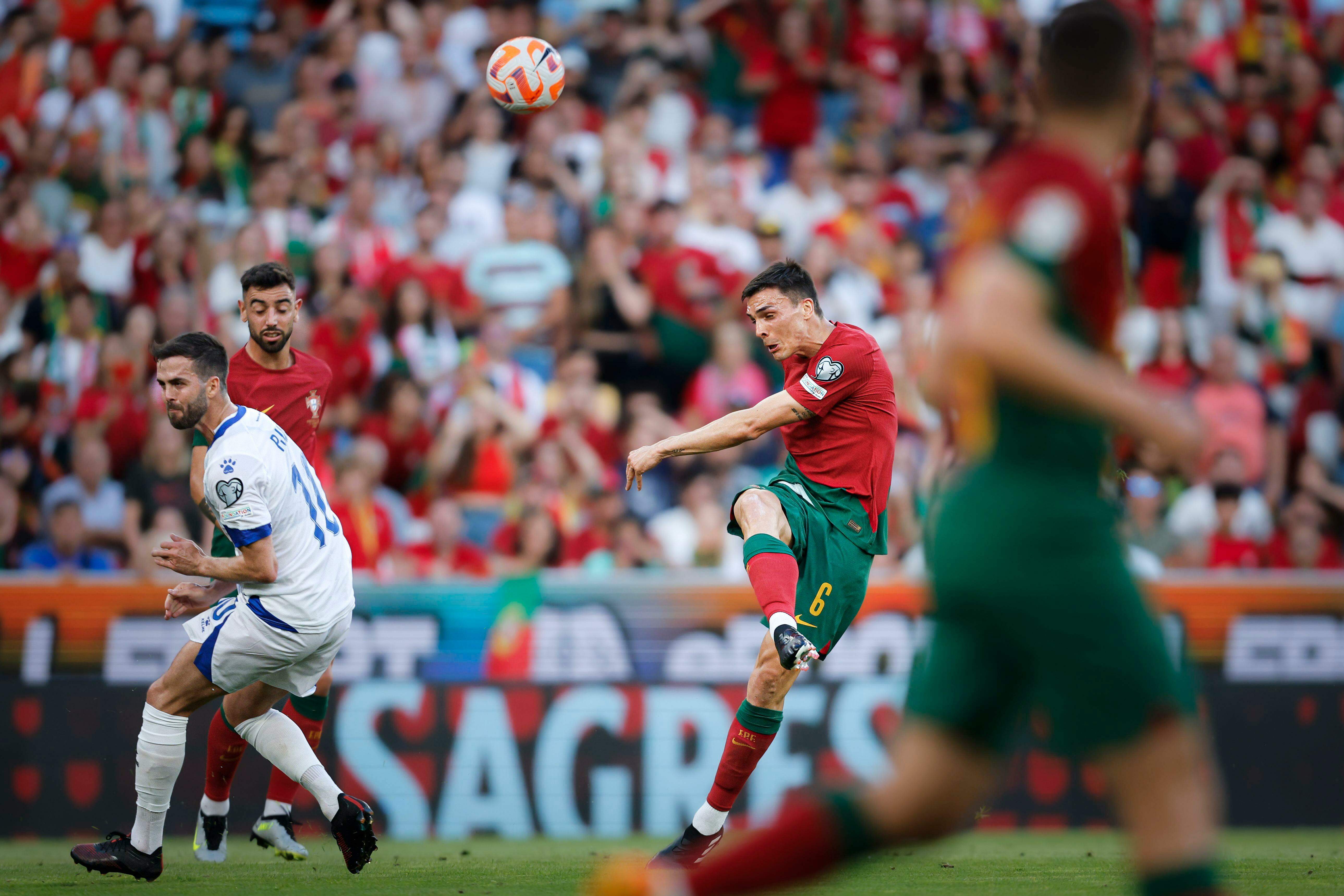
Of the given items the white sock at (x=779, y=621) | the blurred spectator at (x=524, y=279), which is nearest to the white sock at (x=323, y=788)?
the white sock at (x=779, y=621)

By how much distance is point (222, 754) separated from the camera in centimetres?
752

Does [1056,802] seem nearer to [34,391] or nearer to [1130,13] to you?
[1130,13]

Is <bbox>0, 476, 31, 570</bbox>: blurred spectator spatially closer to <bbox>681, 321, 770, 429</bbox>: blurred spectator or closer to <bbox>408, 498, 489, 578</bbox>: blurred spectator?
<bbox>408, 498, 489, 578</bbox>: blurred spectator

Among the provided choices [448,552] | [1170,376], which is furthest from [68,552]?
[1170,376]

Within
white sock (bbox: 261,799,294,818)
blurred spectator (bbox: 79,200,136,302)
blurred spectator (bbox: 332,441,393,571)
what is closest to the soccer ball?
blurred spectator (bbox: 332,441,393,571)

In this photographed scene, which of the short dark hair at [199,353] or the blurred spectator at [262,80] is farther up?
the blurred spectator at [262,80]

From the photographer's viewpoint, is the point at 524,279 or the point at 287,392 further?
the point at 524,279

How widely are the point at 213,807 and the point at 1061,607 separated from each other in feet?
19.2

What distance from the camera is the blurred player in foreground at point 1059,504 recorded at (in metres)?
3.17

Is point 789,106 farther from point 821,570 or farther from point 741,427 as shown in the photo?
point 821,570

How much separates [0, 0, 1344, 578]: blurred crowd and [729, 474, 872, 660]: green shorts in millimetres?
3499

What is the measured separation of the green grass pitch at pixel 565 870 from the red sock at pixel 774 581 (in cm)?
129

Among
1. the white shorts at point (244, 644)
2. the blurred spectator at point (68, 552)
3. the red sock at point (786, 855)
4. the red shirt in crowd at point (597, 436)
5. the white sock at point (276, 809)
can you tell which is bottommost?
Answer: the white sock at point (276, 809)

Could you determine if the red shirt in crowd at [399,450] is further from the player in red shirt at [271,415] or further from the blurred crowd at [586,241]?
the player in red shirt at [271,415]
